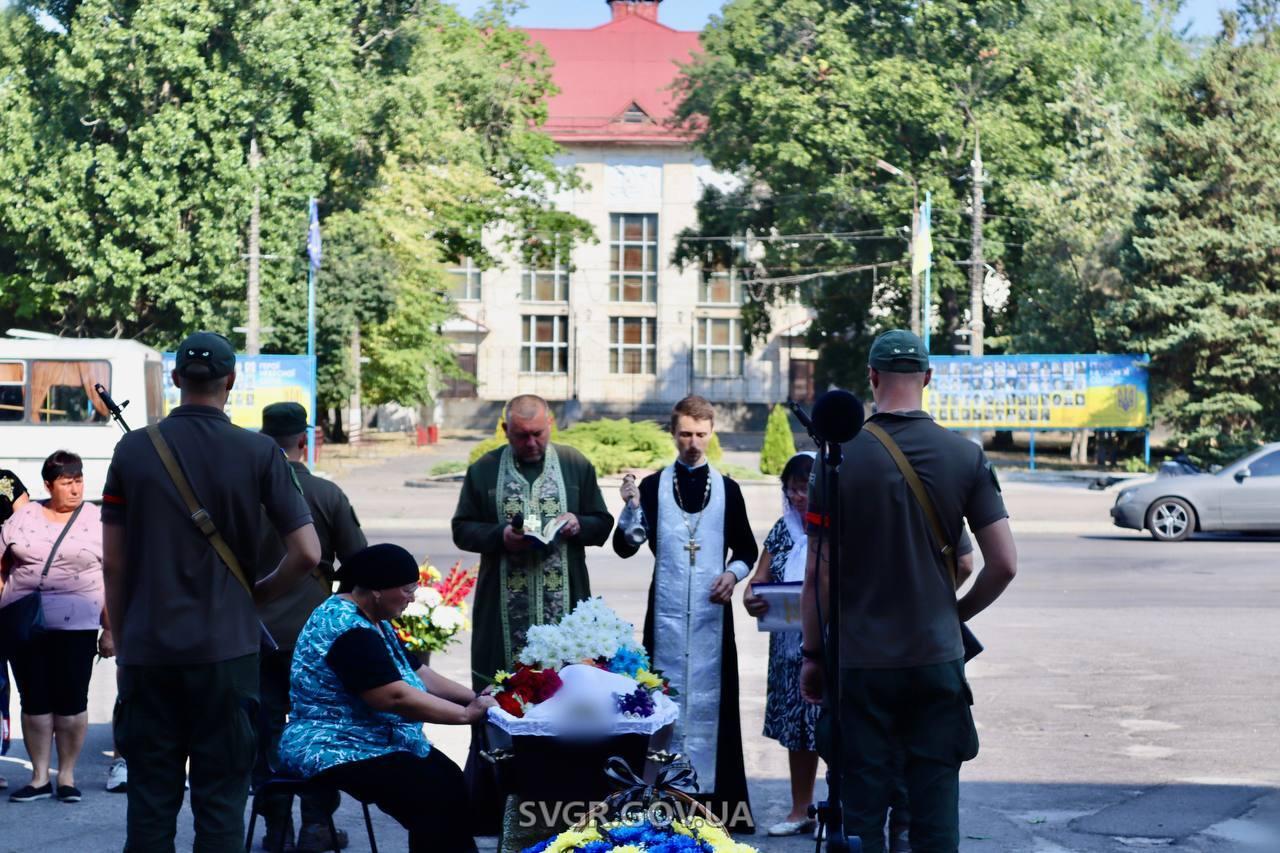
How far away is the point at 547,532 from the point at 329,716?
1817mm

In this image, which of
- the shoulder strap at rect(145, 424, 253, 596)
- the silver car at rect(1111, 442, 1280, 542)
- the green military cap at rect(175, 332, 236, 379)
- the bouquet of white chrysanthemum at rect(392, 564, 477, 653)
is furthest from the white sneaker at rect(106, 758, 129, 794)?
the silver car at rect(1111, 442, 1280, 542)

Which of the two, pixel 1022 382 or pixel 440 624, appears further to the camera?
pixel 1022 382

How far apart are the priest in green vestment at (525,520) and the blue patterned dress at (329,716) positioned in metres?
1.78

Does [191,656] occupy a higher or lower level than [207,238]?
lower

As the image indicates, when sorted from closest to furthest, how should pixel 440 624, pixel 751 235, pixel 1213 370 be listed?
pixel 440 624
pixel 1213 370
pixel 751 235

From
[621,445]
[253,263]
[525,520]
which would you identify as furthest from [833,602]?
[253,263]

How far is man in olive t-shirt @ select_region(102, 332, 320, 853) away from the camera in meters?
5.09

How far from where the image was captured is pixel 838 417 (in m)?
4.58

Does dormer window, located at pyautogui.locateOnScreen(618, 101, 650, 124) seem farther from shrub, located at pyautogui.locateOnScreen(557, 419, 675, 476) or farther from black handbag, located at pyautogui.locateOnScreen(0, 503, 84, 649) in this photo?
black handbag, located at pyautogui.locateOnScreen(0, 503, 84, 649)

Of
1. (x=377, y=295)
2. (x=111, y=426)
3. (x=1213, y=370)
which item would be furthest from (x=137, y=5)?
(x=1213, y=370)

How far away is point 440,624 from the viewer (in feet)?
26.8

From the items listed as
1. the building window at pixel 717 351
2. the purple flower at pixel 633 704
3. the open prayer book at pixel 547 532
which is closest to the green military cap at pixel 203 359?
the purple flower at pixel 633 704

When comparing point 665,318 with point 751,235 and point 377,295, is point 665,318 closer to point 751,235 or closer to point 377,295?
point 751,235

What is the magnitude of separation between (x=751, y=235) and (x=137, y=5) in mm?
23902
